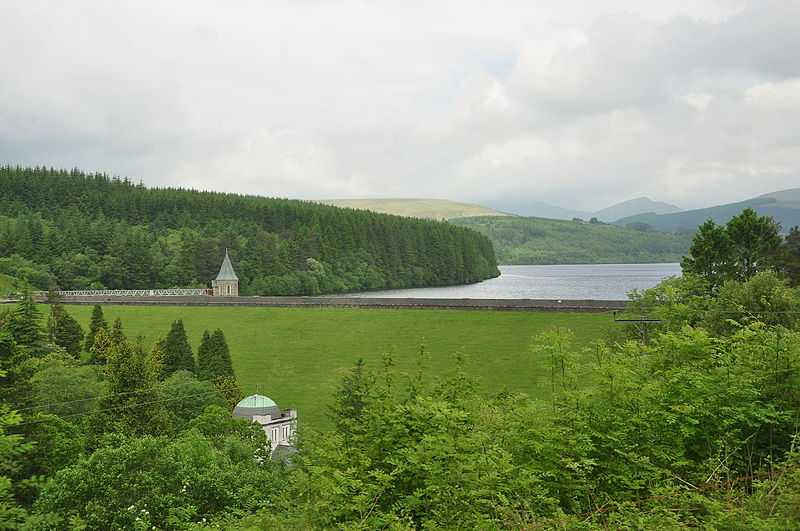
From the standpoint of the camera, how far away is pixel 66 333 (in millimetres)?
47656

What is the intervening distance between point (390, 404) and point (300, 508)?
8.15 ft

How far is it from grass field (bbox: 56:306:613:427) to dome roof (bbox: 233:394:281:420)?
90.7 inches

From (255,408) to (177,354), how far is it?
36.6ft

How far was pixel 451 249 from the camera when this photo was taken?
142 meters

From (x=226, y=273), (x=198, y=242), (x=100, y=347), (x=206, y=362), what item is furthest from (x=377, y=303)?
(x=198, y=242)

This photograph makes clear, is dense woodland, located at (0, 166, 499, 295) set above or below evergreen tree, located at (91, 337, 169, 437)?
above

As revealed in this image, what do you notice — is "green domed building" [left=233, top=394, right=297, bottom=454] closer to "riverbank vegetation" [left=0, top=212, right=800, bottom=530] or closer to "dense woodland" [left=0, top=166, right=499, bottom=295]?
"riverbank vegetation" [left=0, top=212, right=800, bottom=530]

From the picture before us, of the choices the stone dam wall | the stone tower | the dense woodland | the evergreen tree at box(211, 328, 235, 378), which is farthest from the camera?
the dense woodland

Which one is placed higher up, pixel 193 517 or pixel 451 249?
pixel 451 249

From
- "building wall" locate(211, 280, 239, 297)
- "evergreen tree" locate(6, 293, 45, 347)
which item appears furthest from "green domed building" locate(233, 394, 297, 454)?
"building wall" locate(211, 280, 239, 297)

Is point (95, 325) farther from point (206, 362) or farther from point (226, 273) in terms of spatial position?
point (226, 273)

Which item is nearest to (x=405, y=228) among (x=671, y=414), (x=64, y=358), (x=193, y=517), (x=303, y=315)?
(x=303, y=315)

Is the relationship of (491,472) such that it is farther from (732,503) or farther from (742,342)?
(742,342)

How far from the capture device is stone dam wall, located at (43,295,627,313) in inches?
1682
